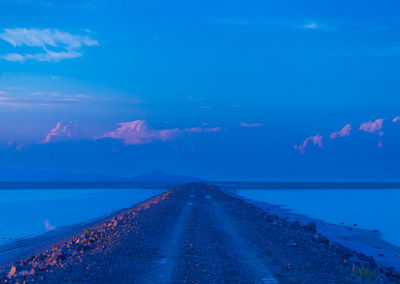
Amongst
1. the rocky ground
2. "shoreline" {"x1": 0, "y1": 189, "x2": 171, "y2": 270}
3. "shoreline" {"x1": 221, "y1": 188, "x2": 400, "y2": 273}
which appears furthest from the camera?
"shoreline" {"x1": 221, "y1": 188, "x2": 400, "y2": 273}

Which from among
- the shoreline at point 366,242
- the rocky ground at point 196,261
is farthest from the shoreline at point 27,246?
the shoreline at point 366,242

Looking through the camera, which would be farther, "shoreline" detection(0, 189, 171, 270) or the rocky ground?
"shoreline" detection(0, 189, 171, 270)

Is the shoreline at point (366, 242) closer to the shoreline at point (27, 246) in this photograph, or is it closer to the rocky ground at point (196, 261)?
the rocky ground at point (196, 261)

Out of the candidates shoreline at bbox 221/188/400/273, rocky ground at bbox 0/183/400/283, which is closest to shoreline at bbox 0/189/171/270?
rocky ground at bbox 0/183/400/283

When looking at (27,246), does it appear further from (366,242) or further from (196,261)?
(366,242)

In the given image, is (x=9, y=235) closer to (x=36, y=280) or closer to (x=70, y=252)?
(x=70, y=252)

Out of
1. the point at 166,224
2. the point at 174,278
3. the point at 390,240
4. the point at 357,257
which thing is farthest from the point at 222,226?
the point at 174,278

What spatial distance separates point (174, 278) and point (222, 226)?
1249 centimetres

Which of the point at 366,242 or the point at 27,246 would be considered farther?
the point at 366,242

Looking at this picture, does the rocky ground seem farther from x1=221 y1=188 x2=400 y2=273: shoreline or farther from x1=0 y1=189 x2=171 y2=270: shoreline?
x1=0 y1=189 x2=171 y2=270: shoreline

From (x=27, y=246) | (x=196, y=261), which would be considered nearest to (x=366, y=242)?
(x=196, y=261)

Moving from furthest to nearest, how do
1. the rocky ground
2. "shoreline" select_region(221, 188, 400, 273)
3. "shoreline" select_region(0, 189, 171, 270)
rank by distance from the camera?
"shoreline" select_region(221, 188, 400, 273) → "shoreline" select_region(0, 189, 171, 270) → the rocky ground

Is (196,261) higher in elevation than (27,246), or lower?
higher

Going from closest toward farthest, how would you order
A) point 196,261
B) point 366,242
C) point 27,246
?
point 196,261 < point 27,246 < point 366,242
